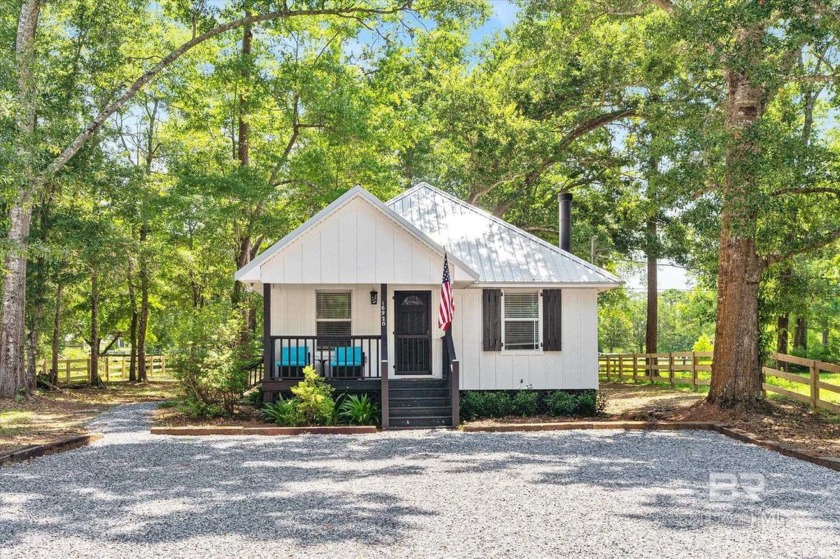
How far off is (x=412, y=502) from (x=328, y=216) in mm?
7606

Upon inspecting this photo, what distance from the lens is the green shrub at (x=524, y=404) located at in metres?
14.8

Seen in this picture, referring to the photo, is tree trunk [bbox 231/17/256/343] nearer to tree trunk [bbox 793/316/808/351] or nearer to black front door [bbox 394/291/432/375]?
black front door [bbox 394/291/432/375]

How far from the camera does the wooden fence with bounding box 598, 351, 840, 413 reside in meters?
14.4

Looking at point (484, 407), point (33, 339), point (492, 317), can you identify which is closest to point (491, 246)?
point (492, 317)

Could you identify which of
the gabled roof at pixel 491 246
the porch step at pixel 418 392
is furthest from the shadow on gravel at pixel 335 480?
the gabled roof at pixel 491 246

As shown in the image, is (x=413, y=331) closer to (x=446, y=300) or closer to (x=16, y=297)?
(x=446, y=300)

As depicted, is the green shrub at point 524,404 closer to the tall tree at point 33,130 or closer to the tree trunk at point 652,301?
the tall tree at point 33,130

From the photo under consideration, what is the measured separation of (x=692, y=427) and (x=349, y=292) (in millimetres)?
7305

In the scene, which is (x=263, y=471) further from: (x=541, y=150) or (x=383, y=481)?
(x=541, y=150)

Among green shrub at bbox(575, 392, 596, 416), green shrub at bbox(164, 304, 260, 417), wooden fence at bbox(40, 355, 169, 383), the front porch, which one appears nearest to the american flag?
the front porch

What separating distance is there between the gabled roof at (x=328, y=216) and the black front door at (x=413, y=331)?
165 centimetres

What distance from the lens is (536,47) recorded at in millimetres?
17219

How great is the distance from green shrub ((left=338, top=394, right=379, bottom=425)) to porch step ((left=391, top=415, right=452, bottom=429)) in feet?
1.49

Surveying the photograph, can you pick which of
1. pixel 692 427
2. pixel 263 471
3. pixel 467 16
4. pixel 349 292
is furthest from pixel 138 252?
pixel 692 427
